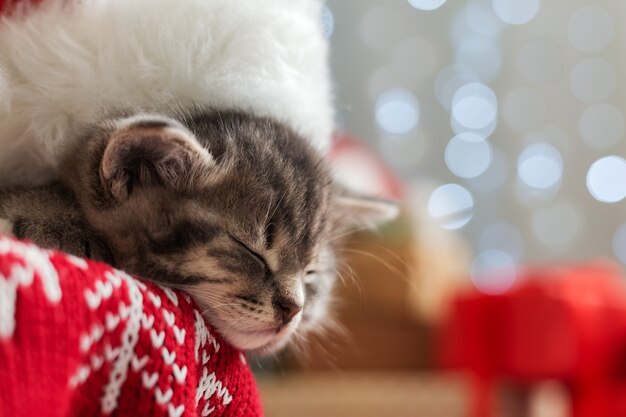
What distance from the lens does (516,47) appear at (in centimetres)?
345

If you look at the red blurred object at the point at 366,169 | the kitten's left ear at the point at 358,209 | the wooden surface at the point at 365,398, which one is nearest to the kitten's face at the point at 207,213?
the kitten's left ear at the point at 358,209

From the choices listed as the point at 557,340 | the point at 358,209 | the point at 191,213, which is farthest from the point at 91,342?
the point at 557,340

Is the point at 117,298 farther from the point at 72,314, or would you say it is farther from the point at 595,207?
the point at 595,207

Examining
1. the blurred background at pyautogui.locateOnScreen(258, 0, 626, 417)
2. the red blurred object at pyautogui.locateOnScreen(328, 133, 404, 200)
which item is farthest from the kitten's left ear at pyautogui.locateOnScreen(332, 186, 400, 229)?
the blurred background at pyautogui.locateOnScreen(258, 0, 626, 417)

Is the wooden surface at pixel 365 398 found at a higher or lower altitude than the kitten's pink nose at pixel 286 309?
lower

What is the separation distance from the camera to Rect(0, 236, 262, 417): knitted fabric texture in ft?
1.43

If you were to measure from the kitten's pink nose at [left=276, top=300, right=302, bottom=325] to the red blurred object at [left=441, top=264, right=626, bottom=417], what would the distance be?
3.90ft

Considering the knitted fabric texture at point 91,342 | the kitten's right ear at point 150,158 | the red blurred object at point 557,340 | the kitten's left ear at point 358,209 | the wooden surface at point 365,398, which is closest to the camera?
the knitted fabric texture at point 91,342

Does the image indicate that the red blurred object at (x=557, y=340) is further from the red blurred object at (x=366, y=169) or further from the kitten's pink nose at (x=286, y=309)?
the kitten's pink nose at (x=286, y=309)

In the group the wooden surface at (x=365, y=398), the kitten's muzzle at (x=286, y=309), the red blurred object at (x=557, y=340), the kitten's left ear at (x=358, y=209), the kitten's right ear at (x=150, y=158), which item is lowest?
the wooden surface at (x=365, y=398)

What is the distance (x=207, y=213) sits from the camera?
2.37 ft

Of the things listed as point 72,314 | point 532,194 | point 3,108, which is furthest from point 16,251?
point 532,194

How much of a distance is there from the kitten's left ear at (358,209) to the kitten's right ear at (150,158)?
10.1 inches

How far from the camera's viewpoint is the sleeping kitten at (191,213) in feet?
2.28
